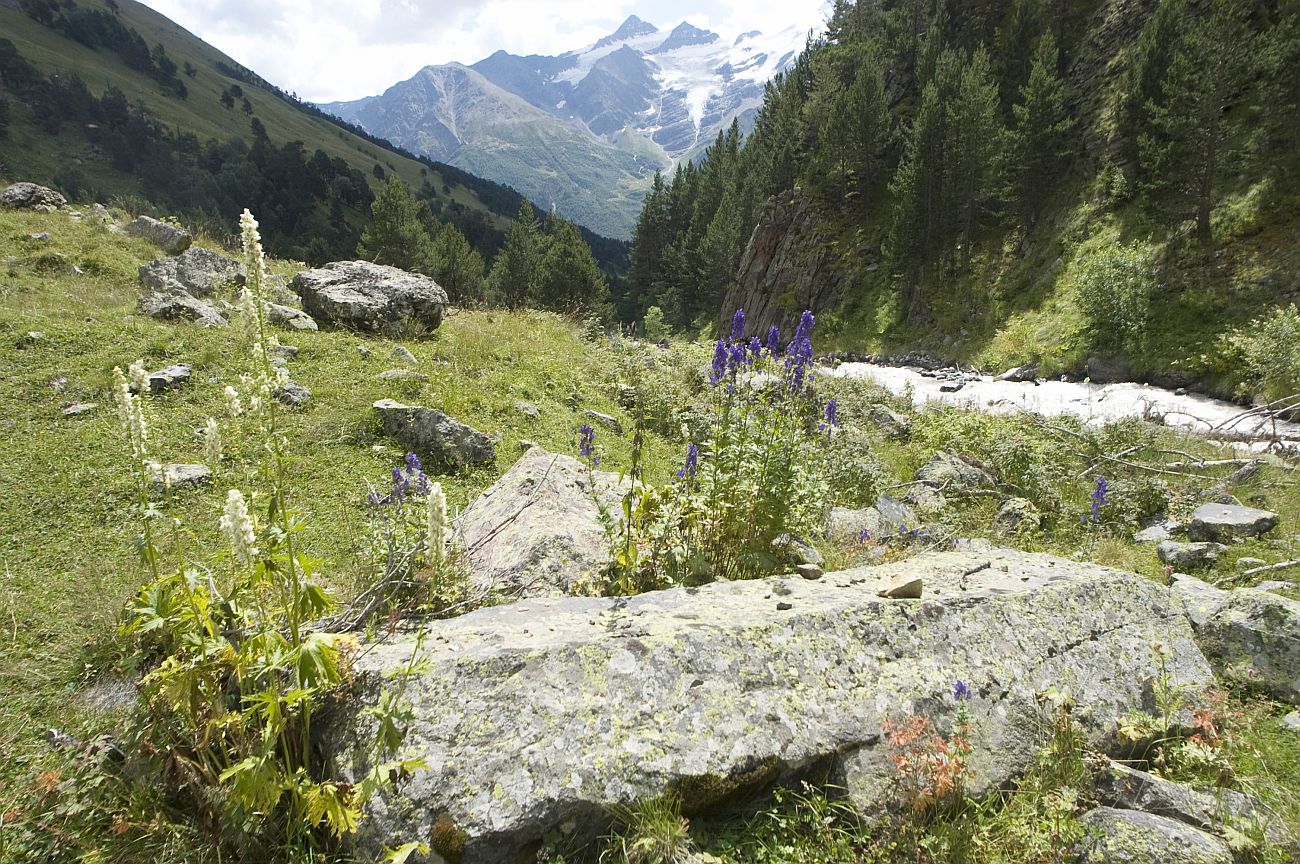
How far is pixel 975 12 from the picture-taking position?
4712 centimetres

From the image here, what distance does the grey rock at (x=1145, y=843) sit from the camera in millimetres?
2486

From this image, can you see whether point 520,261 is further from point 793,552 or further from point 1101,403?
point 793,552

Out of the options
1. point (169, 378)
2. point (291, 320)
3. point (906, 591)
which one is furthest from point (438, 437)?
point (291, 320)

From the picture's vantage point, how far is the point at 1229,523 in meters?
7.11

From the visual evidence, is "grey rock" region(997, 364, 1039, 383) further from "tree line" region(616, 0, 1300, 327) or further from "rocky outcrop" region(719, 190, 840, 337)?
"rocky outcrop" region(719, 190, 840, 337)

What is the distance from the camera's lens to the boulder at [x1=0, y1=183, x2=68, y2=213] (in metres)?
16.9

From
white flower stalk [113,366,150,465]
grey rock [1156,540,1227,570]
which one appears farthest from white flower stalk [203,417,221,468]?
grey rock [1156,540,1227,570]

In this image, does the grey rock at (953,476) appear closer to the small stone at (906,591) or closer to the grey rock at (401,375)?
the small stone at (906,591)

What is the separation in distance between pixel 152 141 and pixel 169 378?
117 meters

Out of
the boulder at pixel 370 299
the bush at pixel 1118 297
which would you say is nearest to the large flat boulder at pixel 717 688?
the boulder at pixel 370 299

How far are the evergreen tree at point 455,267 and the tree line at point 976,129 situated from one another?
21.2m

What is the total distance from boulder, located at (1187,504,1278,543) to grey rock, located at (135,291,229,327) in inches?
632

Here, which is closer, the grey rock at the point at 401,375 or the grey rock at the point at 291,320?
the grey rock at the point at 401,375

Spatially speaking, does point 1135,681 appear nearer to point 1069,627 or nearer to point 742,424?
point 1069,627
